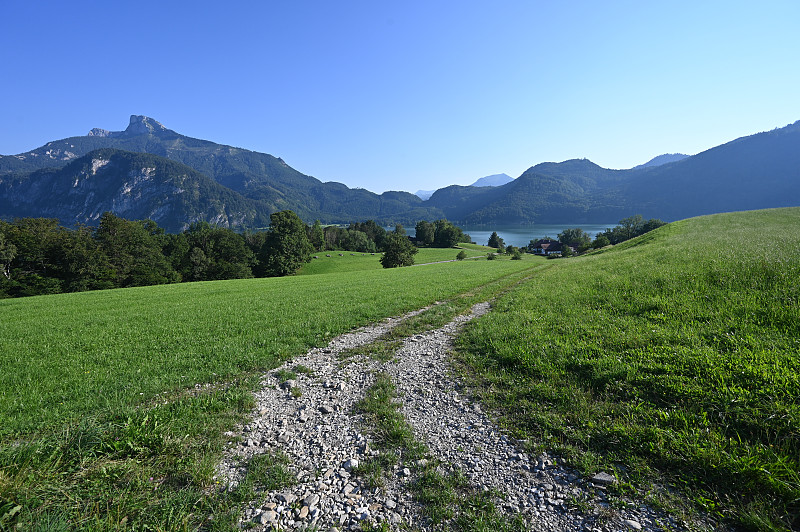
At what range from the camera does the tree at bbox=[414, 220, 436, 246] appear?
134m

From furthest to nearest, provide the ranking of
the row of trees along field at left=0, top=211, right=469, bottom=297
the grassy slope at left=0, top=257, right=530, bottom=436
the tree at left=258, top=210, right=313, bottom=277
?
the tree at left=258, top=210, right=313, bottom=277 → the row of trees along field at left=0, top=211, right=469, bottom=297 → the grassy slope at left=0, top=257, right=530, bottom=436

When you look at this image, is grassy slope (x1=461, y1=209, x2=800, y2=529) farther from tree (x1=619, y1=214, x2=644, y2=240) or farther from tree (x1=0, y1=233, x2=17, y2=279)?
tree (x1=619, y1=214, x2=644, y2=240)

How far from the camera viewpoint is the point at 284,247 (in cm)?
6700

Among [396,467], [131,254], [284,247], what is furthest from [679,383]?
[131,254]

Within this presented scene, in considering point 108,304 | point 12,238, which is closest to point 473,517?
point 108,304

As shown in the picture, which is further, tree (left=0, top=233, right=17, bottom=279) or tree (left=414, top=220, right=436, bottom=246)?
tree (left=414, top=220, right=436, bottom=246)

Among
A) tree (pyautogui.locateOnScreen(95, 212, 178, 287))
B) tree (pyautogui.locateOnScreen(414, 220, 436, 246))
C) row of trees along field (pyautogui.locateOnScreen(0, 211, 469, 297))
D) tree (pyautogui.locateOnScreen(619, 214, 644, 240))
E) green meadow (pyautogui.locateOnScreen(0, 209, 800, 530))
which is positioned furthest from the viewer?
tree (pyautogui.locateOnScreen(414, 220, 436, 246))

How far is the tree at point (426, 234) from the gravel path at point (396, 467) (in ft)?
422

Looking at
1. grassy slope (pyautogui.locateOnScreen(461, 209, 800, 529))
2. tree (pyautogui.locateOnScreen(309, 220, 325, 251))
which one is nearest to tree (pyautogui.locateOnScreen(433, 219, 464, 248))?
tree (pyautogui.locateOnScreen(309, 220, 325, 251))

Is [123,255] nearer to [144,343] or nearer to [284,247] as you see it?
[284,247]

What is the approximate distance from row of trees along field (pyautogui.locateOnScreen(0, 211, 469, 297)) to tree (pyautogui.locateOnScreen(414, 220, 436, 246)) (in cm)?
7172

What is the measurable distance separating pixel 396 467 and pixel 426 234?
13211 centimetres

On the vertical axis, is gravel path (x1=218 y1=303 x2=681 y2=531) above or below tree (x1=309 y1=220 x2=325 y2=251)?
below

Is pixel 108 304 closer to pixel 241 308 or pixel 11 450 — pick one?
pixel 241 308
